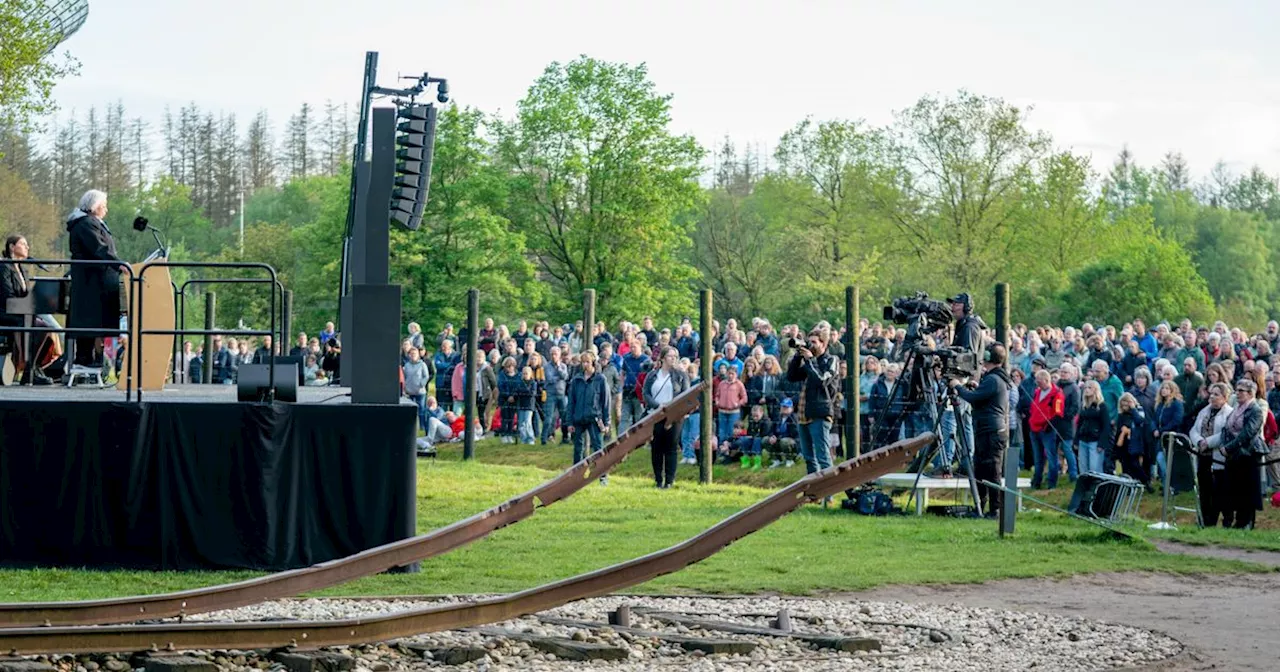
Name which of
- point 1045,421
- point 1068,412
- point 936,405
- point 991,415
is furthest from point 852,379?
point 936,405

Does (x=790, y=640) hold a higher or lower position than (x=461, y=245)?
lower

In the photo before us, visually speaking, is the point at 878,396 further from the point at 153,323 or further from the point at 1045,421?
the point at 153,323

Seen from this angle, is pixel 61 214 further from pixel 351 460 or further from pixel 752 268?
pixel 351 460

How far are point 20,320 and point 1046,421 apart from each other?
14.2 m

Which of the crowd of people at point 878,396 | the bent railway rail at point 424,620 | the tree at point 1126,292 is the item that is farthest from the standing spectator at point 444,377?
the bent railway rail at point 424,620

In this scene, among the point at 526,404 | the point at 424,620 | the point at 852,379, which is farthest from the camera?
the point at 526,404

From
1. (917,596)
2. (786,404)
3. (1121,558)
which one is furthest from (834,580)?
(786,404)

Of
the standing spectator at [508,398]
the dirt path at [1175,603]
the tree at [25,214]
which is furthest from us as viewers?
the tree at [25,214]

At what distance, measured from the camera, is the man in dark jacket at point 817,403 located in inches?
873

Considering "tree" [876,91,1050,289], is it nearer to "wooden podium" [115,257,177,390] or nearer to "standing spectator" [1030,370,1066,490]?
"standing spectator" [1030,370,1066,490]

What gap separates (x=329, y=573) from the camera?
10.6 m

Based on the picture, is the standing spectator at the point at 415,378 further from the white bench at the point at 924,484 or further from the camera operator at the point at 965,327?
the camera operator at the point at 965,327

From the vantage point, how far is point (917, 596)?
45.6 feet

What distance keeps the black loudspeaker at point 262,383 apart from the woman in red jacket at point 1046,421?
12757mm
